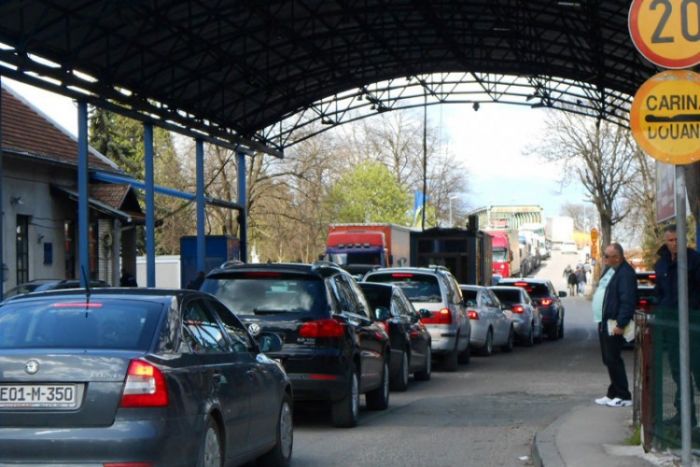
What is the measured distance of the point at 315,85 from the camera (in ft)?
135

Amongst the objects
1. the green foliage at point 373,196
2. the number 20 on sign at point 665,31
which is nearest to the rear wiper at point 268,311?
the number 20 on sign at point 665,31

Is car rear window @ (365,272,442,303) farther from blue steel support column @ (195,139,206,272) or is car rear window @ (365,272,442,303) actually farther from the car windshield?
the car windshield

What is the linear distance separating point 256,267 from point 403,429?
8.22 feet

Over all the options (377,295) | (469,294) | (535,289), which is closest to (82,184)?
(469,294)

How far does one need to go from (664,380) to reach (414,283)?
1336cm

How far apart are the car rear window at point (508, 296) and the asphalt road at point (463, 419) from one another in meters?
6.55

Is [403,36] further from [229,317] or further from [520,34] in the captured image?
[229,317]

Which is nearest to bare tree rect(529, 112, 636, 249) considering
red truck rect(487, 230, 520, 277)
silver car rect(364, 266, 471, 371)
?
red truck rect(487, 230, 520, 277)

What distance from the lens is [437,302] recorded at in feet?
74.6

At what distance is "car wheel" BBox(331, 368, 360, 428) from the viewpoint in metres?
13.4

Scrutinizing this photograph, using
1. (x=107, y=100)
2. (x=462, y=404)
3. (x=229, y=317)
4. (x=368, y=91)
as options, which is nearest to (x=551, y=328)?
(x=368, y=91)

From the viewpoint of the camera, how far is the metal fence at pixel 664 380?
9344 millimetres

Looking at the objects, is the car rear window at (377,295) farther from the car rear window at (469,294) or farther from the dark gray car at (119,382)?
the dark gray car at (119,382)

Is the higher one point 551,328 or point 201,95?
point 201,95
